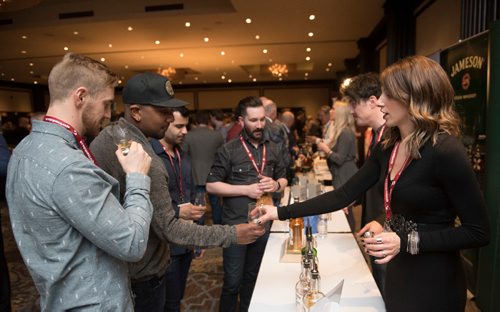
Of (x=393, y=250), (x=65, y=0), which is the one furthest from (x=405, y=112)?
(x=65, y=0)

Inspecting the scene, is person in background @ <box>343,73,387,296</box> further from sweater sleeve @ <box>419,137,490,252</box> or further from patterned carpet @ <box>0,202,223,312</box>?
patterned carpet @ <box>0,202,223,312</box>

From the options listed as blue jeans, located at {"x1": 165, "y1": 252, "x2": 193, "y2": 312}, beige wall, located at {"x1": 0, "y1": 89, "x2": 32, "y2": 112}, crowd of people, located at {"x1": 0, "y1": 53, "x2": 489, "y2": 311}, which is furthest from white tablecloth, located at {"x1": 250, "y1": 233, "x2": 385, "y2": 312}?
beige wall, located at {"x1": 0, "y1": 89, "x2": 32, "y2": 112}

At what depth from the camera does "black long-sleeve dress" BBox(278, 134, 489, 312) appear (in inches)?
50.8

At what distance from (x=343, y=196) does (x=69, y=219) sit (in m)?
1.21

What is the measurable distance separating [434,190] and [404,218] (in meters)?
0.16

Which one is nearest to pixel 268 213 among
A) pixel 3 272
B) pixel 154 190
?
pixel 154 190

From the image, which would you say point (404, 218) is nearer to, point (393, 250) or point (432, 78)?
point (393, 250)

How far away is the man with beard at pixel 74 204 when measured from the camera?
1064mm

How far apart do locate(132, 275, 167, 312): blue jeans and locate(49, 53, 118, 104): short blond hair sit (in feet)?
2.96

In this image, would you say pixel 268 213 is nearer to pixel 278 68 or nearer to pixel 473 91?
pixel 473 91

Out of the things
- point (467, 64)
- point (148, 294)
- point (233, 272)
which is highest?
point (467, 64)

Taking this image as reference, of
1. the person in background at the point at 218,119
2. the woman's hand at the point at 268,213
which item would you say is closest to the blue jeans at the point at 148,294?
the woman's hand at the point at 268,213

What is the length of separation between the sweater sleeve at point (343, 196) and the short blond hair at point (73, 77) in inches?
42.4

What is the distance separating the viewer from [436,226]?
1376 millimetres
